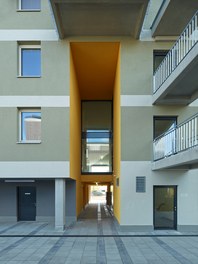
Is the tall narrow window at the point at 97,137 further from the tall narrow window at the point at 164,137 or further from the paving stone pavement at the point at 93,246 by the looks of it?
the tall narrow window at the point at 164,137

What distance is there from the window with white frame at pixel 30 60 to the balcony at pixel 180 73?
539cm

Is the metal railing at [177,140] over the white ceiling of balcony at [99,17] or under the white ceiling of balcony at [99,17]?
under

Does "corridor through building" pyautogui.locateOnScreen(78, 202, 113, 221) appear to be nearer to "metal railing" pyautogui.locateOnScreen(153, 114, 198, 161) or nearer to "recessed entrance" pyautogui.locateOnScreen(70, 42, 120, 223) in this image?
"recessed entrance" pyautogui.locateOnScreen(70, 42, 120, 223)

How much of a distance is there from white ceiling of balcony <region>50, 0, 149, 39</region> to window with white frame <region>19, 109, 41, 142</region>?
3.63m

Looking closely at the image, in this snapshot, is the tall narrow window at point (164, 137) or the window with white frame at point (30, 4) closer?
the tall narrow window at point (164, 137)

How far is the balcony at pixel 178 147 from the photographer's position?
9.39 m

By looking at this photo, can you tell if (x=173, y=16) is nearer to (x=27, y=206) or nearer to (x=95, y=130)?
(x=95, y=130)

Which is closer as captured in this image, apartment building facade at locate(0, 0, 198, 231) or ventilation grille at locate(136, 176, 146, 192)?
apartment building facade at locate(0, 0, 198, 231)

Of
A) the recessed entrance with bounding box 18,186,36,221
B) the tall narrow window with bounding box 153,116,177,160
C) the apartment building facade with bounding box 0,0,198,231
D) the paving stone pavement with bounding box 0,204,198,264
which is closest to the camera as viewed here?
the paving stone pavement with bounding box 0,204,198,264

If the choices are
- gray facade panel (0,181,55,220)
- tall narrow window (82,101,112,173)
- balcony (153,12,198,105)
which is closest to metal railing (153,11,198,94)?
balcony (153,12,198,105)

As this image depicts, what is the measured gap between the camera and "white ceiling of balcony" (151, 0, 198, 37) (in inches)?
468

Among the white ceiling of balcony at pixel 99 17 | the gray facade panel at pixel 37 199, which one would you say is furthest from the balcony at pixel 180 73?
the gray facade panel at pixel 37 199

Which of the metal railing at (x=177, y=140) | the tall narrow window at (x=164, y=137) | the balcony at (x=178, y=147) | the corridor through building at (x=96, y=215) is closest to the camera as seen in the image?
the balcony at (x=178, y=147)

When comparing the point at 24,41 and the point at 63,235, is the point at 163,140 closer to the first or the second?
the point at 63,235
